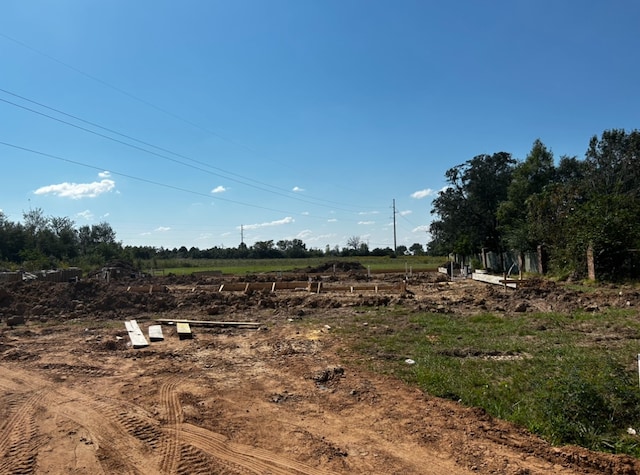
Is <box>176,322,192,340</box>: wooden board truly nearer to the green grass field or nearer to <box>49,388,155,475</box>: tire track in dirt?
<box>49,388,155,475</box>: tire track in dirt

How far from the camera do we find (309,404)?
20.6ft

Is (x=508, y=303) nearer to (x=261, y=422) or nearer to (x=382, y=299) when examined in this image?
(x=382, y=299)

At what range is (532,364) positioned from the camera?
24.6 feet

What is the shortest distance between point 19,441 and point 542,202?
30.8m

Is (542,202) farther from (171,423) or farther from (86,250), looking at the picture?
(86,250)

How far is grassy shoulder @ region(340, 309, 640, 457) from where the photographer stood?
5.03 m

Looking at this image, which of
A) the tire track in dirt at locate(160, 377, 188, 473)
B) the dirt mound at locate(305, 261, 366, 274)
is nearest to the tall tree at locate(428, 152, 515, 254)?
the dirt mound at locate(305, 261, 366, 274)

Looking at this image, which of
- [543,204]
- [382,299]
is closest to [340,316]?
[382,299]

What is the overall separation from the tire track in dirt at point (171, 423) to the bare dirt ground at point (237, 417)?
2 centimetres

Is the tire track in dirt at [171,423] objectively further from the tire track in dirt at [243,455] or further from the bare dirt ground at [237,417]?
the tire track in dirt at [243,455]

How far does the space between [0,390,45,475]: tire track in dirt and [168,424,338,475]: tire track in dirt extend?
157 cm

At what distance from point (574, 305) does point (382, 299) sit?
677 cm

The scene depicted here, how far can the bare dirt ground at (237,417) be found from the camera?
4.48m

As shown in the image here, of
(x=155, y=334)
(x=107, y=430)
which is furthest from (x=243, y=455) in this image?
(x=155, y=334)
